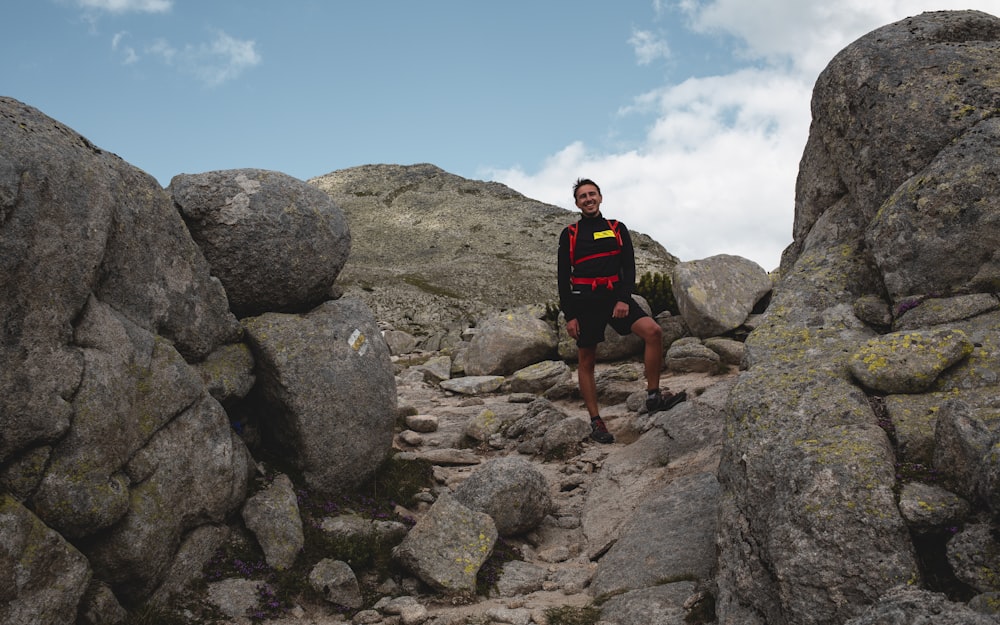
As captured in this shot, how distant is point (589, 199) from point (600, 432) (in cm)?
448

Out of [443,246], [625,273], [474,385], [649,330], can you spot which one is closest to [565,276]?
[625,273]

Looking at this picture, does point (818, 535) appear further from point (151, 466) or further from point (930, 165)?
Result: point (151, 466)

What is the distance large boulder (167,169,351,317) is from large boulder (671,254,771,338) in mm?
10827

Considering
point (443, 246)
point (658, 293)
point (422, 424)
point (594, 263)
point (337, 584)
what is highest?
point (443, 246)

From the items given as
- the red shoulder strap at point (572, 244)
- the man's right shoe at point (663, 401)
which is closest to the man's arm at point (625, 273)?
the red shoulder strap at point (572, 244)

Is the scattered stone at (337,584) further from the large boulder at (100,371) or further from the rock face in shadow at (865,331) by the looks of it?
the rock face in shadow at (865,331)

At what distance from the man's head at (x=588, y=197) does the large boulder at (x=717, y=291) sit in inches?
259

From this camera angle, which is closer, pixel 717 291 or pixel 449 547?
pixel 449 547

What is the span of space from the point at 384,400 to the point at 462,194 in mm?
91403

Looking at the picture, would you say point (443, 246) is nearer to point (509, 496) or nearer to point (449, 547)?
point (509, 496)

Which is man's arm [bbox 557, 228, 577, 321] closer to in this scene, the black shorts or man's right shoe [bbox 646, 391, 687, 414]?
the black shorts

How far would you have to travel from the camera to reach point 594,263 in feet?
41.8

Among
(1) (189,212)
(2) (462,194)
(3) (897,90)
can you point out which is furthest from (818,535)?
(2) (462,194)

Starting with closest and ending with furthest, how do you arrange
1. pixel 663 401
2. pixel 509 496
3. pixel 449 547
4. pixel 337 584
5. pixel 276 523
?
pixel 337 584, pixel 449 547, pixel 276 523, pixel 509 496, pixel 663 401
